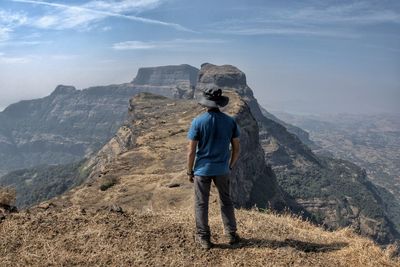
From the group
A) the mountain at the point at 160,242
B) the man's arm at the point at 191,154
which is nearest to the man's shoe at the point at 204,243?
the mountain at the point at 160,242

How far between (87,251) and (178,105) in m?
88.9

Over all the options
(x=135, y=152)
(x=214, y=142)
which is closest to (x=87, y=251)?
(x=214, y=142)

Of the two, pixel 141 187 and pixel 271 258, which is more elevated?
pixel 271 258

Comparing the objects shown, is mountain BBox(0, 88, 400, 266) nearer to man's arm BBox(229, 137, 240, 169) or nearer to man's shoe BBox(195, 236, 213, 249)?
man's shoe BBox(195, 236, 213, 249)

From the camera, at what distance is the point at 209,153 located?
1160 cm

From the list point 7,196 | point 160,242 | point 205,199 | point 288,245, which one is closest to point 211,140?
point 205,199

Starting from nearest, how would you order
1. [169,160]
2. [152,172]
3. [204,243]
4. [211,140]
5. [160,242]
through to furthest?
1. [211,140]
2. [204,243]
3. [160,242]
4. [152,172]
5. [169,160]

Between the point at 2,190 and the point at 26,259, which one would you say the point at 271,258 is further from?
the point at 2,190

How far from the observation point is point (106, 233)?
40.8 ft

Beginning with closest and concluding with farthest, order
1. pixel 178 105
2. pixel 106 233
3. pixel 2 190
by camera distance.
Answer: pixel 106 233
pixel 2 190
pixel 178 105

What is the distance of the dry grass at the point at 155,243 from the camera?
11062 mm

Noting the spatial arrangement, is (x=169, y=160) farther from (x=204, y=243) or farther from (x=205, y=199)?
(x=204, y=243)

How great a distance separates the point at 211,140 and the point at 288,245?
360cm

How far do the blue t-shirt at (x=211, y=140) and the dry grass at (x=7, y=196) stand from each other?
7461mm
